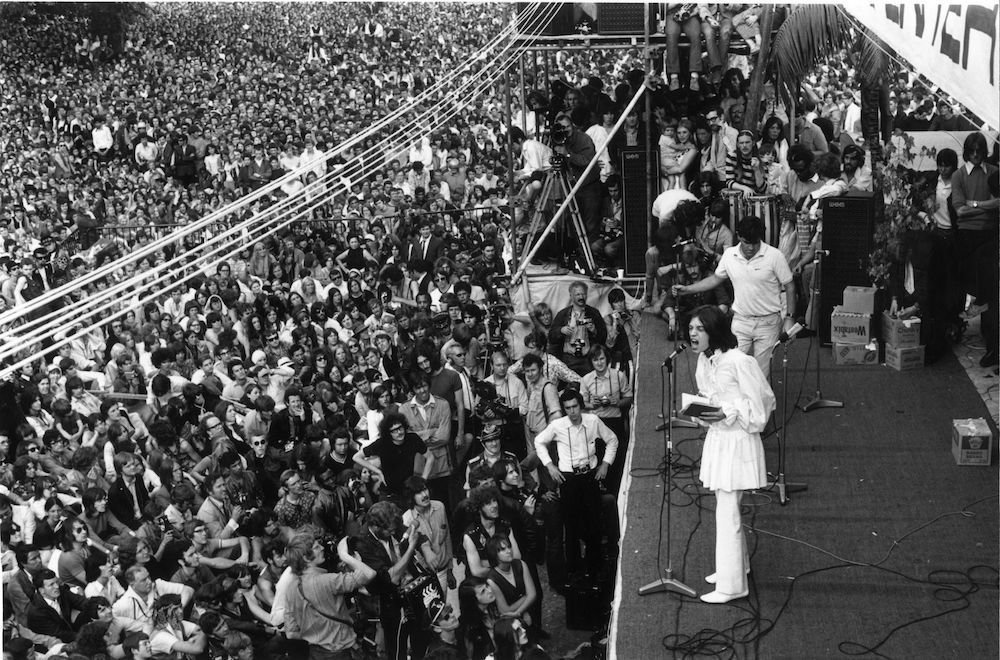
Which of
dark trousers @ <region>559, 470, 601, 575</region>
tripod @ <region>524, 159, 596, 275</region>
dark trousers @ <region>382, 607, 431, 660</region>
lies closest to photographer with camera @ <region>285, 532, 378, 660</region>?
dark trousers @ <region>382, 607, 431, 660</region>

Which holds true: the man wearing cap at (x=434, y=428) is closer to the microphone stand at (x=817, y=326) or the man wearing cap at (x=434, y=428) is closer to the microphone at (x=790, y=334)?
the microphone stand at (x=817, y=326)

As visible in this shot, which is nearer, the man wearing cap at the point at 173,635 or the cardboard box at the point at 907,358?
the man wearing cap at the point at 173,635

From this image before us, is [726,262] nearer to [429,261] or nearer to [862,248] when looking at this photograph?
[862,248]

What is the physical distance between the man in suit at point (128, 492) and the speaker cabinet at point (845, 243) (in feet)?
18.1

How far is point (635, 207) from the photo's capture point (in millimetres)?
12461

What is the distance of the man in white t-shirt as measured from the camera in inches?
319

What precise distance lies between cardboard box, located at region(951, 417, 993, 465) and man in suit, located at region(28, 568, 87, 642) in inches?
225

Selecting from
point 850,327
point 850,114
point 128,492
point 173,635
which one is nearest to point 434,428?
point 128,492

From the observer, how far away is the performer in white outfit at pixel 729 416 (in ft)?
20.8

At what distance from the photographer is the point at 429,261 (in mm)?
15062

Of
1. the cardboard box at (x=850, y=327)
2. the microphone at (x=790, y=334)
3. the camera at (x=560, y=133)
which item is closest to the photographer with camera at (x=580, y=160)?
the camera at (x=560, y=133)

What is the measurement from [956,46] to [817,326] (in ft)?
16.9

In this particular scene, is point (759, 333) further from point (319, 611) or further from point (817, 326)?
point (319, 611)

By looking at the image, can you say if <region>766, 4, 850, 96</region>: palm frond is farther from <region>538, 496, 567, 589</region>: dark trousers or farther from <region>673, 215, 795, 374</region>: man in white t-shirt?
<region>538, 496, 567, 589</region>: dark trousers
